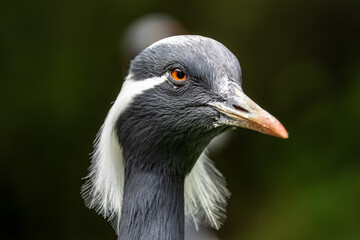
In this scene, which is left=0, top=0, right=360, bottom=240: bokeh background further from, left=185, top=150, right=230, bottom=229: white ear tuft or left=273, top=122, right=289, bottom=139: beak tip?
left=273, top=122, right=289, bottom=139: beak tip

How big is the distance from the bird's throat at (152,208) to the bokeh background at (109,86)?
14.5 feet

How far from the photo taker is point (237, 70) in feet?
10.0

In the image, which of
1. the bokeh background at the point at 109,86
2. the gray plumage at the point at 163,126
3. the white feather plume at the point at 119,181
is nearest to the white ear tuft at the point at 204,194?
the white feather plume at the point at 119,181

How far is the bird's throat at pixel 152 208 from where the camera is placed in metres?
3.16

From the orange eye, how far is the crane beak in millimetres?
221

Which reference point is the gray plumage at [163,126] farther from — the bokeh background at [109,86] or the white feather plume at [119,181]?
the bokeh background at [109,86]

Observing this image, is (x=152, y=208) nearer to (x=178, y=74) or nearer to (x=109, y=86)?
(x=178, y=74)

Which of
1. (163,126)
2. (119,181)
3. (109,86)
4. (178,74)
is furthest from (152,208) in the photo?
(109,86)

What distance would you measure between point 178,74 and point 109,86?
5335mm

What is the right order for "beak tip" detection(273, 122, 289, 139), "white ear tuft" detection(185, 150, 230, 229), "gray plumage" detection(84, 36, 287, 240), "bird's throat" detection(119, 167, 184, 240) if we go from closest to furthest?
"beak tip" detection(273, 122, 289, 139)
"gray plumage" detection(84, 36, 287, 240)
"bird's throat" detection(119, 167, 184, 240)
"white ear tuft" detection(185, 150, 230, 229)

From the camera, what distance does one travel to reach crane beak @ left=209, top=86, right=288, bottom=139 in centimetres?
279

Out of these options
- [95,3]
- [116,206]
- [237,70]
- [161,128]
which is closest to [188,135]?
[161,128]

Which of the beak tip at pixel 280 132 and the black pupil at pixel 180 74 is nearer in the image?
the beak tip at pixel 280 132

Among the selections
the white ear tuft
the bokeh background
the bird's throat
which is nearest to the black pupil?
the bird's throat
